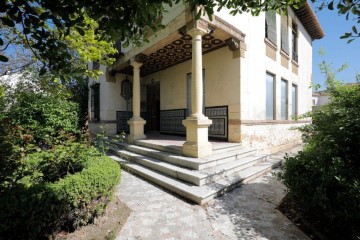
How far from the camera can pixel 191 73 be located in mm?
8164

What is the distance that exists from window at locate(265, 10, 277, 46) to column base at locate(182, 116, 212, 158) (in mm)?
5747

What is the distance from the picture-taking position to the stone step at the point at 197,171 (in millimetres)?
4359

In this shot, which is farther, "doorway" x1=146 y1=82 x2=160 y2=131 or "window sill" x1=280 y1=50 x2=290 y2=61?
"doorway" x1=146 y1=82 x2=160 y2=131

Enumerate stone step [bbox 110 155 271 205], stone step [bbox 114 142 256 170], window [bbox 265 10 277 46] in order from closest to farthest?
stone step [bbox 110 155 271 205] < stone step [bbox 114 142 256 170] < window [bbox 265 10 277 46]

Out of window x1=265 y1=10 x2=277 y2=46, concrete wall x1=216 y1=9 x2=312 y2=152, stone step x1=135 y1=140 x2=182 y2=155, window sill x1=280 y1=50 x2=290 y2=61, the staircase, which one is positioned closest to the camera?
the staircase

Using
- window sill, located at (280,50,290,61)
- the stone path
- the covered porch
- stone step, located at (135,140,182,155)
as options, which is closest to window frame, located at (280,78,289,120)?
A: window sill, located at (280,50,290,61)

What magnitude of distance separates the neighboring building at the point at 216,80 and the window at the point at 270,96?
0.04 meters

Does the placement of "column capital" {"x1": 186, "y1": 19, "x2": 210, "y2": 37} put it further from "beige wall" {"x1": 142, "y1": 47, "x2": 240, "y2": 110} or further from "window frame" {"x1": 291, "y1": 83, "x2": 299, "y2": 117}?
"window frame" {"x1": 291, "y1": 83, "x2": 299, "y2": 117}

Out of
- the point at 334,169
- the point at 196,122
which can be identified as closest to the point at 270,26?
the point at 196,122

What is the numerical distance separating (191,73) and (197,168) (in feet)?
15.4

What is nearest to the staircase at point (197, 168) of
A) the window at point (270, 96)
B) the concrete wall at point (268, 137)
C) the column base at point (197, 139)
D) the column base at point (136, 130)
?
the column base at point (197, 139)

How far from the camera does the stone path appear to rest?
282 centimetres

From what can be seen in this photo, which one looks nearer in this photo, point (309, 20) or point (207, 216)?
point (207, 216)

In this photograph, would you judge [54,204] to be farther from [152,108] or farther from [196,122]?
[152,108]
